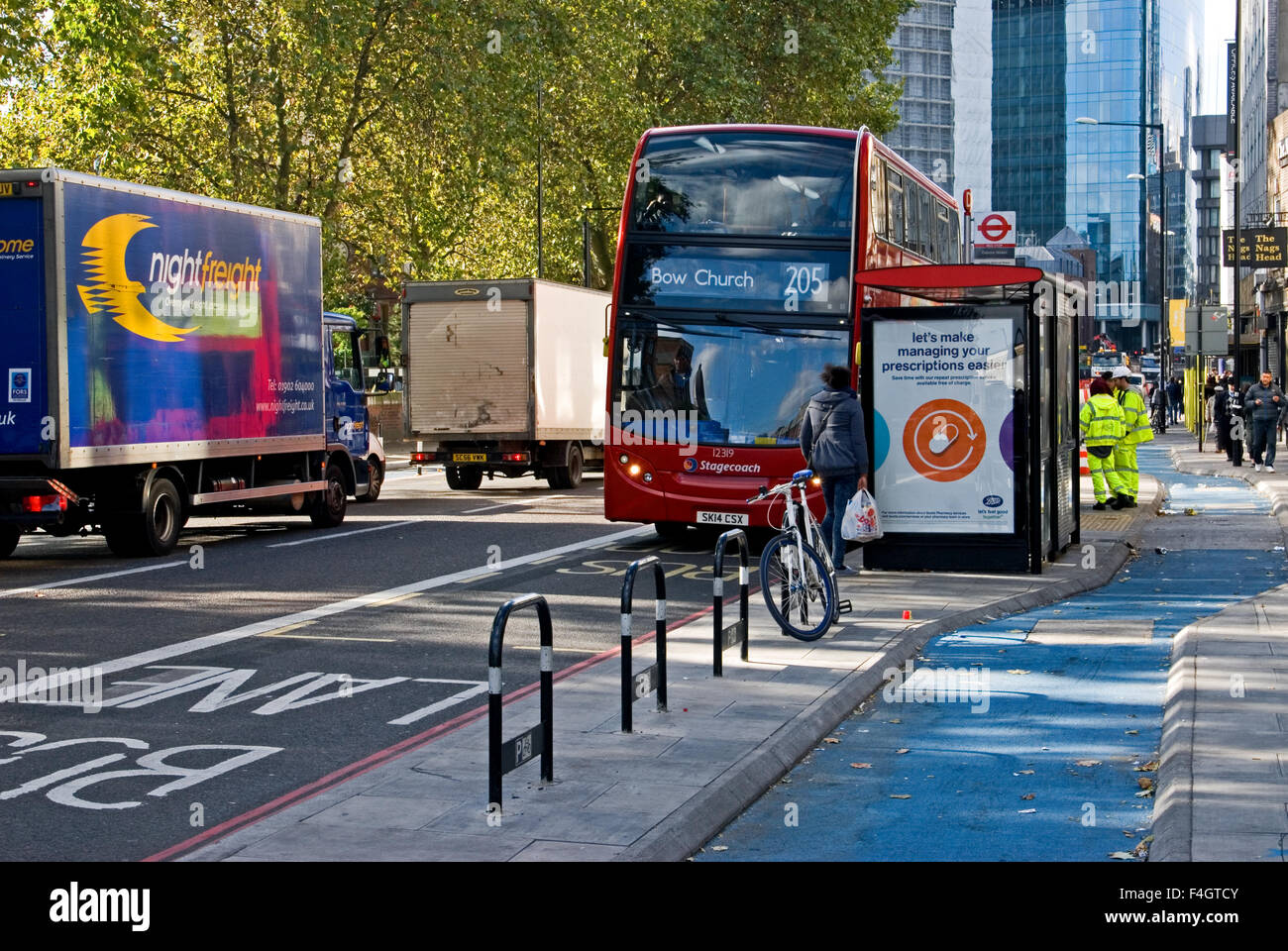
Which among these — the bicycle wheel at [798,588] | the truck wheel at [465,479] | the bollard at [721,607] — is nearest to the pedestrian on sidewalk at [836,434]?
the bicycle wheel at [798,588]

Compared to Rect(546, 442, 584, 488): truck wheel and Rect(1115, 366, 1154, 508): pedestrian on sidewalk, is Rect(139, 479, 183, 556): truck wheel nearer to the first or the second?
Rect(546, 442, 584, 488): truck wheel

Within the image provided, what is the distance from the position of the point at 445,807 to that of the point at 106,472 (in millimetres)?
11146

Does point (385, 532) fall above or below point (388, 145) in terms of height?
below

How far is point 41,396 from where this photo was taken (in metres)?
15.5

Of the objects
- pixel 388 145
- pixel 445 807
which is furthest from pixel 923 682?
pixel 388 145

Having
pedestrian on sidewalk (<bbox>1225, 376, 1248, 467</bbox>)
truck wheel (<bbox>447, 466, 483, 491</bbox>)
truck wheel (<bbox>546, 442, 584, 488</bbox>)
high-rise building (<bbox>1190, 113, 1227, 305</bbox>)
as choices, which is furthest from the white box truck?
high-rise building (<bbox>1190, 113, 1227, 305</bbox>)

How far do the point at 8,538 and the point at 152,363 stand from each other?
8.34 ft

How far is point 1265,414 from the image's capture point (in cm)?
3008

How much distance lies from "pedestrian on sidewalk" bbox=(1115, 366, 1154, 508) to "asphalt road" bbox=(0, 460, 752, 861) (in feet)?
22.8

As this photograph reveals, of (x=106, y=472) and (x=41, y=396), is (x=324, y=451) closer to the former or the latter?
(x=106, y=472)

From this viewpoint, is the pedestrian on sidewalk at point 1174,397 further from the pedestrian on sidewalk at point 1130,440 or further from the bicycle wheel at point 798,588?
the bicycle wheel at point 798,588

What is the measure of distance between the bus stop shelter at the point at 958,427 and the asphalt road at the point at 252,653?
2.02m

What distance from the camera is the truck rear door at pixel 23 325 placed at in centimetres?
1547

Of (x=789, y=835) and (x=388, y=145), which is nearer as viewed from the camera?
(x=789, y=835)
